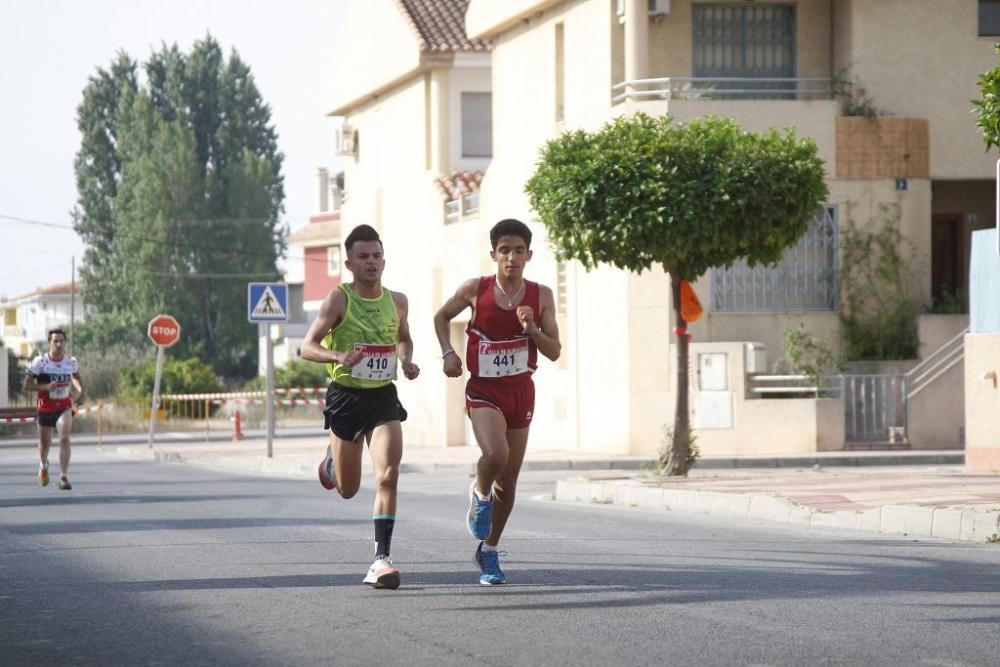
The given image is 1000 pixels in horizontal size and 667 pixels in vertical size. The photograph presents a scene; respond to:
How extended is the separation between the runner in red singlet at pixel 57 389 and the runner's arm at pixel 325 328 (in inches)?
459

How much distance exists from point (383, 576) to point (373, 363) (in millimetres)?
1240

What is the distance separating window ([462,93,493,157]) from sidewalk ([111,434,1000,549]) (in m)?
8.39

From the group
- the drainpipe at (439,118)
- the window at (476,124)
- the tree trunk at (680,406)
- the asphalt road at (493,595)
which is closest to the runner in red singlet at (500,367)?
the asphalt road at (493,595)

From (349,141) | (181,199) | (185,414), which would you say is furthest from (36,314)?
(349,141)

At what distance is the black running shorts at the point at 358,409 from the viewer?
10.5 metres

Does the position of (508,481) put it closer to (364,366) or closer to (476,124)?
(364,366)

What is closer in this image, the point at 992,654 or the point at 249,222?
the point at 992,654

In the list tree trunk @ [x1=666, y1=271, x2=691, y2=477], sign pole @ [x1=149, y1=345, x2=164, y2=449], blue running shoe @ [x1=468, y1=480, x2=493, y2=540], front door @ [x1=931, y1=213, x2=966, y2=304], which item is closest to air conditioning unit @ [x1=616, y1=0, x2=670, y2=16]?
front door @ [x1=931, y1=213, x2=966, y2=304]

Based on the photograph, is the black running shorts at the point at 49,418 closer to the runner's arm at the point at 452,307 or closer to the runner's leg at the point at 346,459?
the runner's leg at the point at 346,459

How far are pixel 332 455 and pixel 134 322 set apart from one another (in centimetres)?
7065

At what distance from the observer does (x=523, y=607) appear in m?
9.24

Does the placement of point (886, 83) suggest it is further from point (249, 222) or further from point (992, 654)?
point (249, 222)

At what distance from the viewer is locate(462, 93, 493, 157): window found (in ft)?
128

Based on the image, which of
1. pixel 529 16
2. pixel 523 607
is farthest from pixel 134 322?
pixel 523 607
